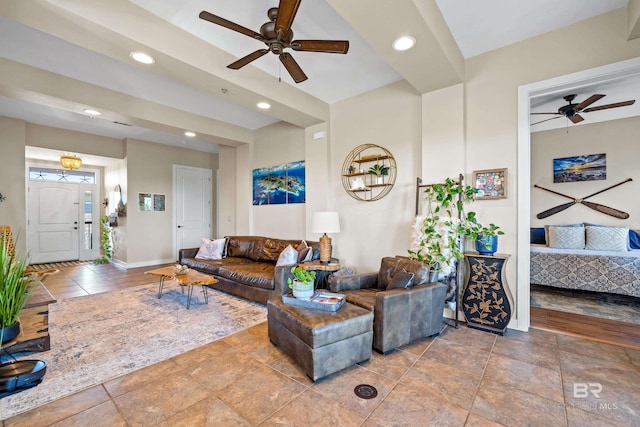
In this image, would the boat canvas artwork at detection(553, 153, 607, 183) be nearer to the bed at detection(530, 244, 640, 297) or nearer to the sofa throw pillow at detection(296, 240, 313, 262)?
the bed at detection(530, 244, 640, 297)

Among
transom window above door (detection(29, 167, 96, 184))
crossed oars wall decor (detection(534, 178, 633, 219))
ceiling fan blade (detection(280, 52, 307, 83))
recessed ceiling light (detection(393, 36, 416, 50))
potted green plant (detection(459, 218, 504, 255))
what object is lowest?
potted green plant (detection(459, 218, 504, 255))

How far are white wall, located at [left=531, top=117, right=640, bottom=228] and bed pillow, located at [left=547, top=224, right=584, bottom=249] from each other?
61 cm

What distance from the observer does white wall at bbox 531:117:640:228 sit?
4.68 m

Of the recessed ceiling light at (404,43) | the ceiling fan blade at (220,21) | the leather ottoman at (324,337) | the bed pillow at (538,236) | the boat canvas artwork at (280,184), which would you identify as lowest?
the leather ottoman at (324,337)

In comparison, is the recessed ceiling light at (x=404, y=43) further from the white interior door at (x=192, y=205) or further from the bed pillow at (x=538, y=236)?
the white interior door at (x=192, y=205)

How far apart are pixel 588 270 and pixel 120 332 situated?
5.84 m

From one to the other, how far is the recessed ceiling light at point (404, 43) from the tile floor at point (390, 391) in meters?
2.71

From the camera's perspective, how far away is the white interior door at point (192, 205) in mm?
7090

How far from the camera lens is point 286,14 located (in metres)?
1.98

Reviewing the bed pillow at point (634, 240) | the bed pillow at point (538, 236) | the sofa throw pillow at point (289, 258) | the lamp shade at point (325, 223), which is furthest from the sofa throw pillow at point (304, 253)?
the bed pillow at point (634, 240)

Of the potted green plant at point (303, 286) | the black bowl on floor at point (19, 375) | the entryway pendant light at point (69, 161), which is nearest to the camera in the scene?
the black bowl on floor at point (19, 375)

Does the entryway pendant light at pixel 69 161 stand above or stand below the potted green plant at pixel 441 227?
above

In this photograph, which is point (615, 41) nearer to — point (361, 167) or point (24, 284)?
point (361, 167)

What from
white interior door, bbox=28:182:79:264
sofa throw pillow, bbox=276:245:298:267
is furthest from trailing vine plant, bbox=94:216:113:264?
sofa throw pillow, bbox=276:245:298:267
